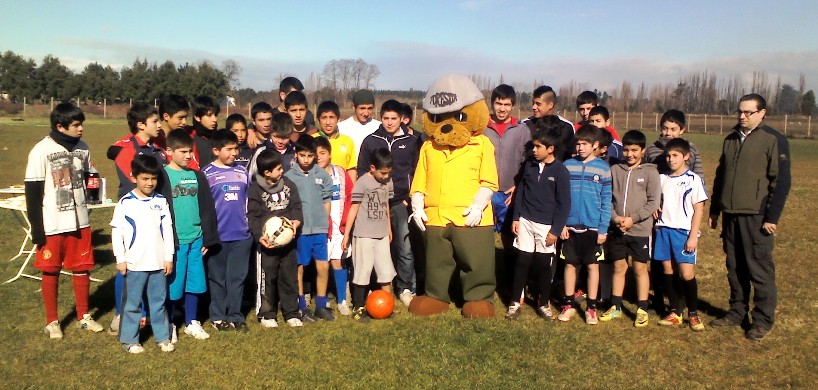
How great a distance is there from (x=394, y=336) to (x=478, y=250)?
1254 millimetres

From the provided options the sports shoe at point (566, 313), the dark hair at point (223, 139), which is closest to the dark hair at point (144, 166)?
the dark hair at point (223, 139)

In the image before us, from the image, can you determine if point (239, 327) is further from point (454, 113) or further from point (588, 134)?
point (588, 134)

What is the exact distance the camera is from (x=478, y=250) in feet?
21.2

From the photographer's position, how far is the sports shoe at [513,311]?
657cm

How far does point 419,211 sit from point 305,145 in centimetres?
136

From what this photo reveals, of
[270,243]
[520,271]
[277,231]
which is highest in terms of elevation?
[277,231]

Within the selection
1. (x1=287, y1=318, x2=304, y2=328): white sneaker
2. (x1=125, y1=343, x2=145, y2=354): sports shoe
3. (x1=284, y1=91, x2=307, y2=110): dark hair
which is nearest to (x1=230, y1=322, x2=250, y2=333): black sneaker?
(x1=287, y1=318, x2=304, y2=328): white sneaker

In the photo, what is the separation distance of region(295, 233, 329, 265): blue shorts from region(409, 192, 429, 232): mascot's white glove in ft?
3.19

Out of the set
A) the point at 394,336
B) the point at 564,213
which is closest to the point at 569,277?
the point at 564,213

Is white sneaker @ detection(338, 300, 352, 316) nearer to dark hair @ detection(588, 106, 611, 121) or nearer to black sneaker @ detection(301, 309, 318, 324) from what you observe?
black sneaker @ detection(301, 309, 318, 324)

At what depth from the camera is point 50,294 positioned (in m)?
5.84

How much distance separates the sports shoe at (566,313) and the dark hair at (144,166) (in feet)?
13.8

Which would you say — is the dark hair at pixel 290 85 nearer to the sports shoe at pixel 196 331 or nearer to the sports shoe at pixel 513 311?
the sports shoe at pixel 196 331

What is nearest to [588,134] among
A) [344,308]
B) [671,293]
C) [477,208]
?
[477,208]
